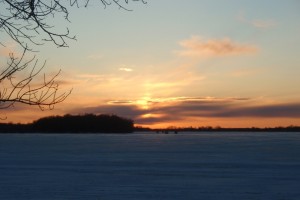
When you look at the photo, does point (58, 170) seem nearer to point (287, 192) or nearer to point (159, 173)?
point (159, 173)

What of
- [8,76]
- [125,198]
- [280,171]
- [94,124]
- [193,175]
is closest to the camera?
[8,76]

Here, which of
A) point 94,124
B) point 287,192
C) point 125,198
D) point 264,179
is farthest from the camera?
point 94,124

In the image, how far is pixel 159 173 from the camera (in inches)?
592

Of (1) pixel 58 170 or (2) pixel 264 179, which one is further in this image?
(1) pixel 58 170

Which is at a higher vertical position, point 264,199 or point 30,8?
point 30,8

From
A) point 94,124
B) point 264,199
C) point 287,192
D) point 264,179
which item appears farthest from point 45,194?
point 94,124

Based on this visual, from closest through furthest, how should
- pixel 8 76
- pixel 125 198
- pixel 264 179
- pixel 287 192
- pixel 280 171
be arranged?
pixel 8 76 → pixel 125 198 → pixel 287 192 → pixel 264 179 → pixel 280 171

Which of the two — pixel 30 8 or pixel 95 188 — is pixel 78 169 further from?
pixel 30 8

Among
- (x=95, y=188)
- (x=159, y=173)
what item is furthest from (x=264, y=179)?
(x=95, y=188)

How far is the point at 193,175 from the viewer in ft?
47.1

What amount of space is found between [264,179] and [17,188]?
5855 mm

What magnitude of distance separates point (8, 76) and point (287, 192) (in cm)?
886

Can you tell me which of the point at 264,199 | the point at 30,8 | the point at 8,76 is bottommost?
the point at 264,199

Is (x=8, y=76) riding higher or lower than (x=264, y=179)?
higher
